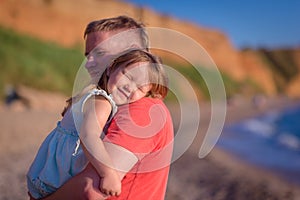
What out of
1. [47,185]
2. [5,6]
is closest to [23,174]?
[47,185]

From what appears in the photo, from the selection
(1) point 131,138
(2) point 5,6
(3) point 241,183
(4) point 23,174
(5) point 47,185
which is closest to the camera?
(1) point 131,138

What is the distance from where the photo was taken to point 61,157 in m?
1.76

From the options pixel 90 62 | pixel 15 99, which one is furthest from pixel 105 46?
pixel 15 99

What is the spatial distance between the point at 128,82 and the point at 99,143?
0.88 ft

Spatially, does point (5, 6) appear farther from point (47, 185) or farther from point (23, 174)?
point (47, 185)

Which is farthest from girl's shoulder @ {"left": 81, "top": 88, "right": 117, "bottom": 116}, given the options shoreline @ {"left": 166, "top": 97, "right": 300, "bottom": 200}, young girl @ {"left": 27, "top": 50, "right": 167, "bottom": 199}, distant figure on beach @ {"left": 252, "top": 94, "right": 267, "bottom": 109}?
distant figure on beach @ {"left": 252, "top": 94, "right": 267, "bottom": 109}

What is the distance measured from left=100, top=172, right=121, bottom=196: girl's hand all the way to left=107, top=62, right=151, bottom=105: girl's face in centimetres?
28

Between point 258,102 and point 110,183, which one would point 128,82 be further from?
point 258,102

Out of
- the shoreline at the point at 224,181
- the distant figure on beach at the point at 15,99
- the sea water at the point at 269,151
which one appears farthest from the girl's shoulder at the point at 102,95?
the distant figure on beach at the point at 15,99

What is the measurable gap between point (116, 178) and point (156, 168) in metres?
0.18

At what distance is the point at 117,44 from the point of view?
180cm

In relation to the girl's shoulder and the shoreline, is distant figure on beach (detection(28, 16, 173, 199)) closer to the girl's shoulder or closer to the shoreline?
the girl's shoulder

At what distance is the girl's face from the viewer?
67.9 inches

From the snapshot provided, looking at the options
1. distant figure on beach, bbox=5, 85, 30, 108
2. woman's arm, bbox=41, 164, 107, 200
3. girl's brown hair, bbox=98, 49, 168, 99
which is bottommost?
distant figure on beach, bbox=5, 85, 30, 108
